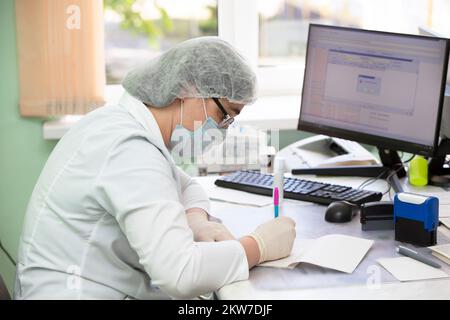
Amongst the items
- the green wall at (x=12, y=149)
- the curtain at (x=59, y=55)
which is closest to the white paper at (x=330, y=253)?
the curtain at (x=59, y=55)

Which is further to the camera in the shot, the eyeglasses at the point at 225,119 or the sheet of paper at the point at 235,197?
the sheet of paper at the point at 235,197

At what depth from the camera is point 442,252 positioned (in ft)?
4.95

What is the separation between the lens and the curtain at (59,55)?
256cm

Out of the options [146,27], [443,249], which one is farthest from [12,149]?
[443,249]

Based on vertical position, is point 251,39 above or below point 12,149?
above

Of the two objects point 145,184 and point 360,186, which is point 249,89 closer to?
point 145,184

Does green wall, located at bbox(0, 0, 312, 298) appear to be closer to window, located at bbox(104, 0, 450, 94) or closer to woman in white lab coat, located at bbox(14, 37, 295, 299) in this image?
window, located at bbox(104, 0, 450, 94)

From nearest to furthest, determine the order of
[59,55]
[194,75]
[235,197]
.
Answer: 1. [194,75]
2. [235,197]
3. [59,55]

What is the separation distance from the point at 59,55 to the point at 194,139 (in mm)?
1099

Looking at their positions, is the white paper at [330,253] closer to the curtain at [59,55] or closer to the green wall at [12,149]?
the curtain at [59,55]

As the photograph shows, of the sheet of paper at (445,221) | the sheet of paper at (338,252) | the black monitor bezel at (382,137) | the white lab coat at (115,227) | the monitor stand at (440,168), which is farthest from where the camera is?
the monitor stand at (440,168)

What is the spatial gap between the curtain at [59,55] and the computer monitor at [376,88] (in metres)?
0.88

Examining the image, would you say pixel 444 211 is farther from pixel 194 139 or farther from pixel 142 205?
pixel 142 205

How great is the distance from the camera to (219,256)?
1.40 meters
